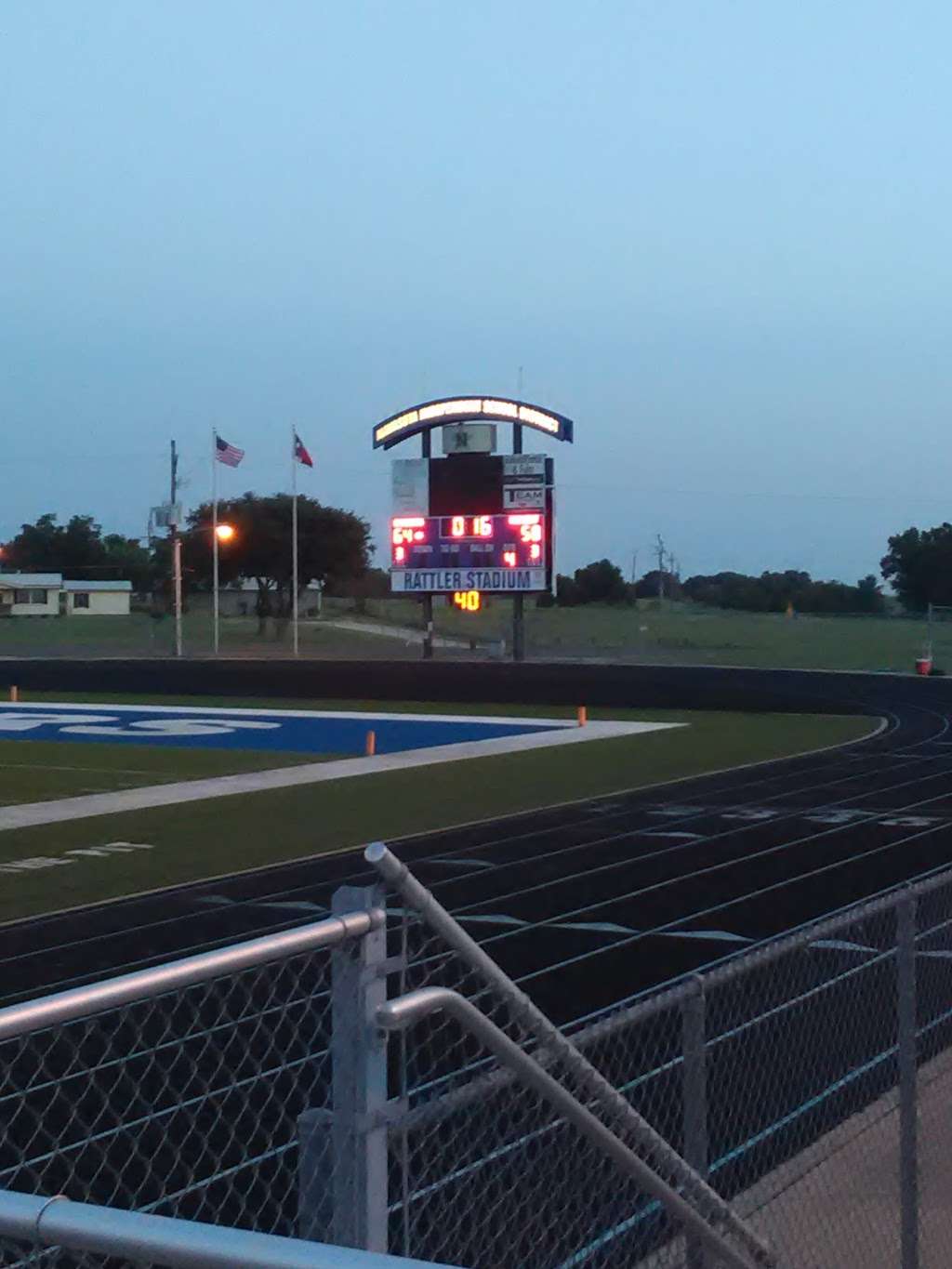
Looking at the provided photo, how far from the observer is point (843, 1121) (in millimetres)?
7055

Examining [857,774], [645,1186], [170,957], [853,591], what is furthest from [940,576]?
[645,1186]

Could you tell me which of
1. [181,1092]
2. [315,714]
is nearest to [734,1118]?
[181,1092]

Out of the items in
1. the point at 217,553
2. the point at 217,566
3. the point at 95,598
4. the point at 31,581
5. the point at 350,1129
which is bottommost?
the point at 350,1129

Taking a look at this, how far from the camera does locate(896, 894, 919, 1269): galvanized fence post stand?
613 cm

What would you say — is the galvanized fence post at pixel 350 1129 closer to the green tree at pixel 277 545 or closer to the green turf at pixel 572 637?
the green turf at pixel 572 637

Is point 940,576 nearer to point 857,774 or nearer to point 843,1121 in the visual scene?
point 857,774

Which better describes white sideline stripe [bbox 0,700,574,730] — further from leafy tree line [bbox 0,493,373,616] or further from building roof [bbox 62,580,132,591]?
building roof [bbox 62,580,132,591]

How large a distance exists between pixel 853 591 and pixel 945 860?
416 feet

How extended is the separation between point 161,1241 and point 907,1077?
14.7 feet

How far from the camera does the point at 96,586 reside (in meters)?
132

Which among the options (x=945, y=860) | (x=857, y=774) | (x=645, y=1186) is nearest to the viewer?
(x=645, y=1186)

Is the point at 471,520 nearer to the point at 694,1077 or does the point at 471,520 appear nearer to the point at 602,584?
the point at 694,1077

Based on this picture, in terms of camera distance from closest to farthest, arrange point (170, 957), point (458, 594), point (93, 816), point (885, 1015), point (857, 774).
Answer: point (885, 1015), point (170, 957), point (93, 816), point (857, 774), point (458, 594)

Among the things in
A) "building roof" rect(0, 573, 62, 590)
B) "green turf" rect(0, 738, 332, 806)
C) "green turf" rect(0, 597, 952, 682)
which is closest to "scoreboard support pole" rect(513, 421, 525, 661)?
"green turf" rect(0, 597, 952, 682)
